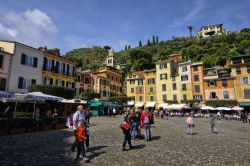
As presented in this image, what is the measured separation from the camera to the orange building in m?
42.7

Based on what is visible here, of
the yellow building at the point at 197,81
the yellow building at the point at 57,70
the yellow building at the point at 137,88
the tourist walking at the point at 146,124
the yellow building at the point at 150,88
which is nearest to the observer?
the tourist walking at the point at 146,124

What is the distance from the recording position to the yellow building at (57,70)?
31.5 metres

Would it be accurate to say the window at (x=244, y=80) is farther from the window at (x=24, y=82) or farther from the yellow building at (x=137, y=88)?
the window at (x=24, y=82)

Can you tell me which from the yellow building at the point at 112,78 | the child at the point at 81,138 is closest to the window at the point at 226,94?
the yellow building at the point at 112,78

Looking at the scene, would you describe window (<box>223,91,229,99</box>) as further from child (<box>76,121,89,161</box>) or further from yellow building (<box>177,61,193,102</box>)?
child (<box>76,121,89,161</box>)

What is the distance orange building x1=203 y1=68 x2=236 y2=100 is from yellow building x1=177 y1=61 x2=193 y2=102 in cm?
381

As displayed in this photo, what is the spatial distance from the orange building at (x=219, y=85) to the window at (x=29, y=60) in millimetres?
38543

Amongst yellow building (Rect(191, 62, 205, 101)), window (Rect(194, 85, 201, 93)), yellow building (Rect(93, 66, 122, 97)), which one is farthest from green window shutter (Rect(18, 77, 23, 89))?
window (Rect(194, 85, 201, 93))

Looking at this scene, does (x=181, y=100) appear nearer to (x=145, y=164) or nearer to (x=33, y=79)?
(x=33, y=79)

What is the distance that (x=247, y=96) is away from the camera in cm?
4041

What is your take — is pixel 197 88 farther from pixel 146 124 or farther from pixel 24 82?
pixel 146 124

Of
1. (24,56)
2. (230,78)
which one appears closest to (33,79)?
(24,56)

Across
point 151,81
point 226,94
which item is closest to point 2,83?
point 151,81

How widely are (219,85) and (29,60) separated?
40930mm
